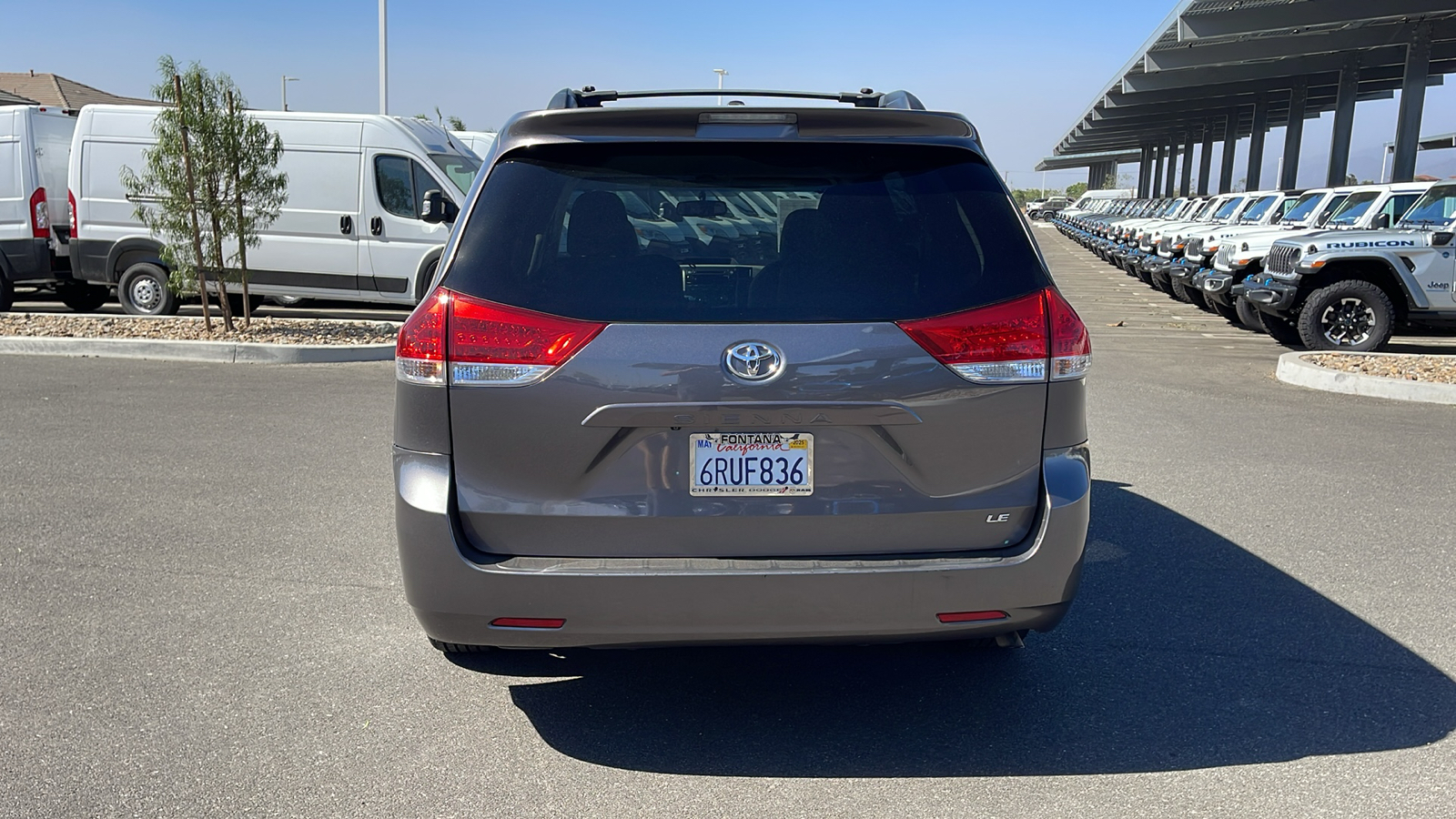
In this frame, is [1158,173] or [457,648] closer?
[457,648]

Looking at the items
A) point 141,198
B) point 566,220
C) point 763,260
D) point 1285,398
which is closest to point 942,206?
point 763,260

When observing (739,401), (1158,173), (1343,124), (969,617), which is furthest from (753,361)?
(1158,173)

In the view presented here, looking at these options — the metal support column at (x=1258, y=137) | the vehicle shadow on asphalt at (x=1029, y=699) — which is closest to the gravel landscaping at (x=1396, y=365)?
the vehicle shadow on asphalt at (x=1029, y=699)

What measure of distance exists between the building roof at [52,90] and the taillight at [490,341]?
4109 cm

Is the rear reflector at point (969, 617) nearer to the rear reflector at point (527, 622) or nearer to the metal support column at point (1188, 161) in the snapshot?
the rear reflector at point (527, 622)

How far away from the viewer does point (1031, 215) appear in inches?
3378

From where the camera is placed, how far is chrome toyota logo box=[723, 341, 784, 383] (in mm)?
3127

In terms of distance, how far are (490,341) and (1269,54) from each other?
29.5 metres

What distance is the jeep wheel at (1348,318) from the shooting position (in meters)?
13.0

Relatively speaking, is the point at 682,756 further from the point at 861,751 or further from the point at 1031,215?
the point at 1031,215

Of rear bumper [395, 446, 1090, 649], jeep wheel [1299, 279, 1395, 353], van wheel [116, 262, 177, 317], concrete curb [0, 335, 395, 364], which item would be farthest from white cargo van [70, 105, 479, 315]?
rear bumper [395, 446, 1090, 649]

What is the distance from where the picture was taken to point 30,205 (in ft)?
48.0

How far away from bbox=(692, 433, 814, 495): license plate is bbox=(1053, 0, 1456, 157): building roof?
23338 millimetres

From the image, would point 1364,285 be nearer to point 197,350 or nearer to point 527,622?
point 197,350
